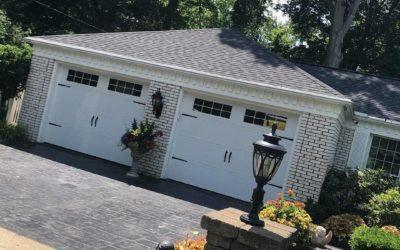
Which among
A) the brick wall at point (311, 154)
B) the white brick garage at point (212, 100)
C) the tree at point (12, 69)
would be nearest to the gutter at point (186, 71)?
the white brick garage at point (212, 100)

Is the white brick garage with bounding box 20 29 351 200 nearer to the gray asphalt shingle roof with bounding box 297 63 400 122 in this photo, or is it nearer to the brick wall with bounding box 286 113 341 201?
the brick wall with bounding box 286 113 341 201

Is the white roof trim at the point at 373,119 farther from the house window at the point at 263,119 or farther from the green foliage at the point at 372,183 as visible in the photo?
the house window at the point at 263,119

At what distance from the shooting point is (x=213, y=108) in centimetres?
1240

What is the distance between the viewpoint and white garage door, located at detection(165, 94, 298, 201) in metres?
11.8

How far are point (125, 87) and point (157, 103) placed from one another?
1674 mm

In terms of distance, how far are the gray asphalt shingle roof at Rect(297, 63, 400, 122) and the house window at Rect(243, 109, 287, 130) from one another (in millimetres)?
2800

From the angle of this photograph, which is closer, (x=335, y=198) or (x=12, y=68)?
(x=335, y=198)

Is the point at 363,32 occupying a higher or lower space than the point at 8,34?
higher

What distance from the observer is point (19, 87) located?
14.8 meters

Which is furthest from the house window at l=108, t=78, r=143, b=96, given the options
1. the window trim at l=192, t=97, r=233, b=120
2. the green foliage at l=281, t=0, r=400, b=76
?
the green foliage at l=281, t=0, r=400, b=76

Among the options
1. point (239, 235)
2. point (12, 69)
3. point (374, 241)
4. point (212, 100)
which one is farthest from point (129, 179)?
point (239, 235)

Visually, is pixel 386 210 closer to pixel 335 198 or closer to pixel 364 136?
pixel 335 198

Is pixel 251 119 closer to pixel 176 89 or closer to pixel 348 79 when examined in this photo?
pixel 176 89

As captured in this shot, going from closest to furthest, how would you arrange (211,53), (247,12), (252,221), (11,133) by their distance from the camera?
(252,221) < (11,133) < (211,53) < (247,12)
